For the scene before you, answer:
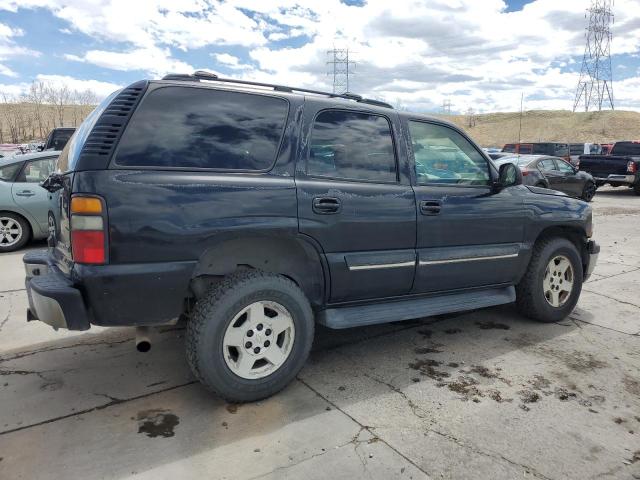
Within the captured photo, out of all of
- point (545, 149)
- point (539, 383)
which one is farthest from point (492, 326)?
point (545, 149)

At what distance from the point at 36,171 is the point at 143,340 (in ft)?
20.8

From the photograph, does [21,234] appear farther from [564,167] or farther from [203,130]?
[564,167]

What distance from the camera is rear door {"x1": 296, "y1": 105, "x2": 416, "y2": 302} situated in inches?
132

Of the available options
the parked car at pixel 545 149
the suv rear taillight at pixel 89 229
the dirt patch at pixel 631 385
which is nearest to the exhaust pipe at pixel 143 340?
the suv rear taillight at pixel 89 229

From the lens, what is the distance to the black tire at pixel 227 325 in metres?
2.96

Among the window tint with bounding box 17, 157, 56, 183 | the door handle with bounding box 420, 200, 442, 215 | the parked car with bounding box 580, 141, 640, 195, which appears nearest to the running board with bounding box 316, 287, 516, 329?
the door handle with bounding box 420, 200, 442, 215

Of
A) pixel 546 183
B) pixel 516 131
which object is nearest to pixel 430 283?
pixel 546 183

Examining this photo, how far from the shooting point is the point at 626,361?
400 centimetres

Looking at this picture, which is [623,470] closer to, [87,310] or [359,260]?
[359,260]

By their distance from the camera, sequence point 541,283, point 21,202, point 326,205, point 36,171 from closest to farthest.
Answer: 1. point 326,205
2. point 541,283
3. point 21,202
4. point 36,171

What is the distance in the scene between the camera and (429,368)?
3777 millimetres

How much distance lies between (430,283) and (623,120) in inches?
3304

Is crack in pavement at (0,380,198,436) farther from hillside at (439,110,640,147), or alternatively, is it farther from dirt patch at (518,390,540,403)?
hillside at (439,110,640,147)

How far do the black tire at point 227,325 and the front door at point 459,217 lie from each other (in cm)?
105
